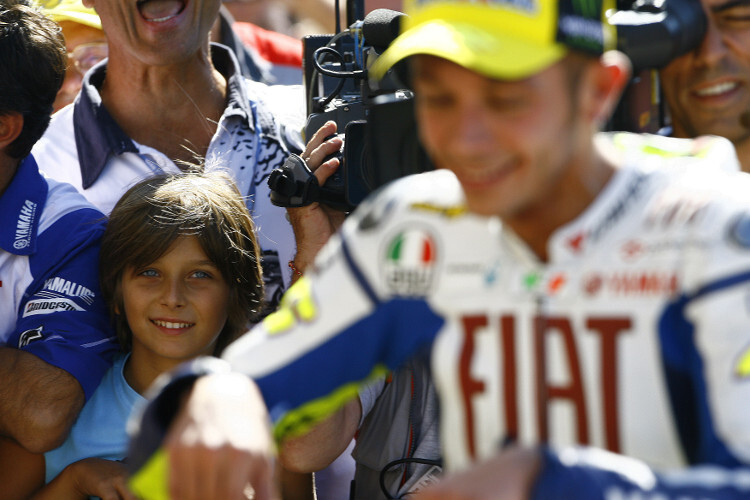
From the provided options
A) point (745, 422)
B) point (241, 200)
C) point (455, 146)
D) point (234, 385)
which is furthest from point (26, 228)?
point (745, 422)

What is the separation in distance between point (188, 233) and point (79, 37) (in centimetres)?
204

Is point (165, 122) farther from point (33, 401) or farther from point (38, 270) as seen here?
point (33, 401)

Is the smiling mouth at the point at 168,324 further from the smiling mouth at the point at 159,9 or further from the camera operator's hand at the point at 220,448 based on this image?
the camera operator's hand at the point at 220,448

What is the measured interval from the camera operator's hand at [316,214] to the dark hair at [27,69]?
748mm

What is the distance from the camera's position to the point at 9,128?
2.71m

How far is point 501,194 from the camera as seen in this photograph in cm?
130

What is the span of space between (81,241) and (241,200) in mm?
455

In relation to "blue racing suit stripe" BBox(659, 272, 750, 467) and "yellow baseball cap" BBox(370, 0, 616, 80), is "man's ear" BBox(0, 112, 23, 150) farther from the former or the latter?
"blue racing suit stripe" BBox(659, 272, 750, 467)

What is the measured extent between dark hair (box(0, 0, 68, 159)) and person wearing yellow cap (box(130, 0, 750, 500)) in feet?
5.09

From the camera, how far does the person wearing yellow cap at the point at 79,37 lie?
14.2 feet

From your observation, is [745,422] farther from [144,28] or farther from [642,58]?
[144,28]

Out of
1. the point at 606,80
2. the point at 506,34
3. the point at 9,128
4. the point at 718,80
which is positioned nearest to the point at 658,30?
the point at 718,80

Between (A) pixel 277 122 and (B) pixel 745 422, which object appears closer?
(B) pixel 745 422

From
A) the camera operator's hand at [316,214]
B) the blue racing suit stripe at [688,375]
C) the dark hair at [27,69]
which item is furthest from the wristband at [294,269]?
the blue racing suit stripe at [688,375]
